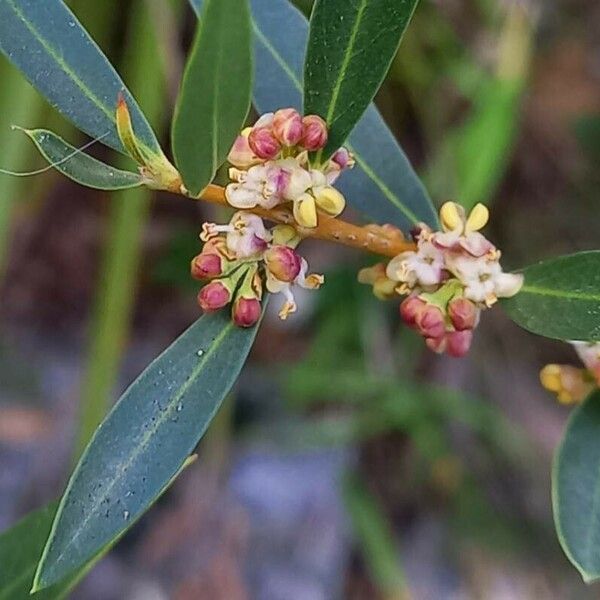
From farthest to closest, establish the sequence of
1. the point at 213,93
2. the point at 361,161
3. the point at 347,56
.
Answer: the point at 361,161 < the point at 347,56 < the point at 213,93

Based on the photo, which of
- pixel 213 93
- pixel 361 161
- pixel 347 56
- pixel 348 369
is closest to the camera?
pixel 213 93

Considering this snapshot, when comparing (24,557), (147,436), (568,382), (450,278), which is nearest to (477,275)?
(450,278)

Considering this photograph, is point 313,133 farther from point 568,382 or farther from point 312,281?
point 568,382

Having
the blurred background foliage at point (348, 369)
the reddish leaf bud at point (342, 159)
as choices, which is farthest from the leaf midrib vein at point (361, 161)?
the blurred background foliage at point (348, 369)

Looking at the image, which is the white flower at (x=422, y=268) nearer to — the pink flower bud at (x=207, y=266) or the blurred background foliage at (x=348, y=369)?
the pink flower bud at (x=207, y=266)

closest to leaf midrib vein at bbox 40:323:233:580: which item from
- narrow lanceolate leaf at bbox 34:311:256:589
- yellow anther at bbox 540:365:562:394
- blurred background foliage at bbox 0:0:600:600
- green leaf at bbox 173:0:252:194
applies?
narrow lanceolate leaf at bbox 34:311:256:589

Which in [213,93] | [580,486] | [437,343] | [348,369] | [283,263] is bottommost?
[348,369]

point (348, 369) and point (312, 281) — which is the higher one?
point (312, 281)
